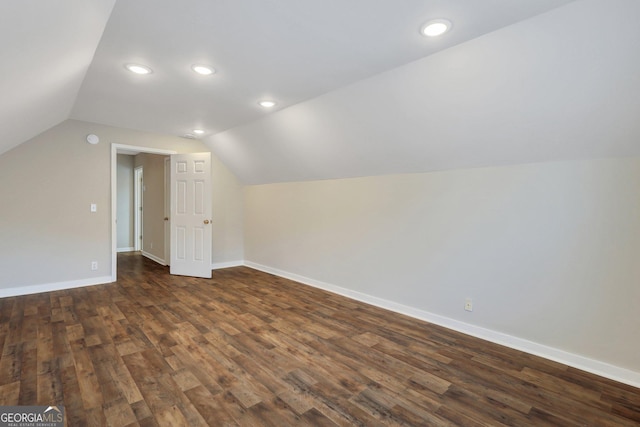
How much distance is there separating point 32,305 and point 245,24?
4010 millimetres

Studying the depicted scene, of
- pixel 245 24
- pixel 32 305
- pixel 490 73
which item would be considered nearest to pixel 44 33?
pixel 245 24

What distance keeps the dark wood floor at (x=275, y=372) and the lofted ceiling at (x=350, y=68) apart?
1.74 meters

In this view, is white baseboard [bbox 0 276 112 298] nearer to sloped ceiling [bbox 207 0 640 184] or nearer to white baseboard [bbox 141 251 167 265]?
white baseboard [bbox 141 251 167 265]

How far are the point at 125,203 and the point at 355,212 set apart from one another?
254 inches

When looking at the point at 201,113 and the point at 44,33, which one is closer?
the point at 44,33

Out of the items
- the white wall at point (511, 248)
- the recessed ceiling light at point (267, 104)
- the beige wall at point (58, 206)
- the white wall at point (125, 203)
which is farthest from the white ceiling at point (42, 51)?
the white wall at point (125, 203)

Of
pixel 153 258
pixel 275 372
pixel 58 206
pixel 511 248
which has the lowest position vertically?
pixel 275 372

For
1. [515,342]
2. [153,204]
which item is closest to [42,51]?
[515,342]

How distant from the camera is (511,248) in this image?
107 inches

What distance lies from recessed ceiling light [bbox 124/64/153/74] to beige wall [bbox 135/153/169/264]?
3663 mm

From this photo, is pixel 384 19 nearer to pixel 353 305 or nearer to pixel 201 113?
pixel 201 113

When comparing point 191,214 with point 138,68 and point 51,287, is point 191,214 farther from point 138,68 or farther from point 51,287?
point 138,68

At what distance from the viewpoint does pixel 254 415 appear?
5.84ft

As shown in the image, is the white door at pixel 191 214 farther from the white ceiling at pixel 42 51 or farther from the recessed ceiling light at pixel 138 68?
the recessed ceiling light at pixel 138 68
